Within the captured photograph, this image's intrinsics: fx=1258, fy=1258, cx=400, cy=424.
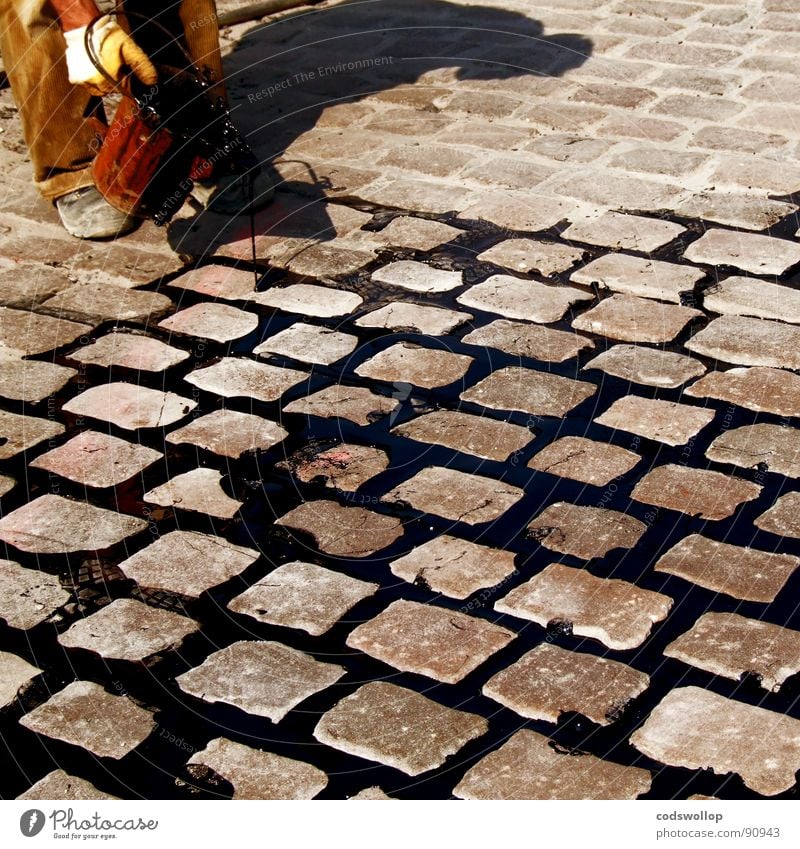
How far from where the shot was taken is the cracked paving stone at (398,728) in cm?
247

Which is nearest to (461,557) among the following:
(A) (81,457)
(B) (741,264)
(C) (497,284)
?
(A) (81,457)

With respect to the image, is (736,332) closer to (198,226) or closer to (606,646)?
(606,646)

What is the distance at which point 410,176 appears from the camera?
5.19 meters

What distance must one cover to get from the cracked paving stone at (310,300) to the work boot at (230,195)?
71cm

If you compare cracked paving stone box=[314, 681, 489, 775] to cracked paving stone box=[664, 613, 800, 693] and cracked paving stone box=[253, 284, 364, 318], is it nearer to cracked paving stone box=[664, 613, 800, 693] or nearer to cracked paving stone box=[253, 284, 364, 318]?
cracked paving stone box=[664, 613, 800, 693]

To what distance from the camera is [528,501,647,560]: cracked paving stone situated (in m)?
2.99

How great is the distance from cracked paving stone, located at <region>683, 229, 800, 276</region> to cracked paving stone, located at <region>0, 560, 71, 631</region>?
247 cm

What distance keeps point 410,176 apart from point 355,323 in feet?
4.17

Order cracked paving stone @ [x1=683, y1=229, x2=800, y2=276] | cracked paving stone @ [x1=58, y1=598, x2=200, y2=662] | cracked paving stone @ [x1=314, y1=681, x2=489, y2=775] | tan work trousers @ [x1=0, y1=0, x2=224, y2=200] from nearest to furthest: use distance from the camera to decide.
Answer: cracked paving stone @ [x1=314, y1=681, x2=489, y2=775]
cracked paving stone @ [x1=58, y1=598, x2=200, y2=662]
cracked paving stone @ [x1=683, y1=229, x2=800, y2=276]
tan work trousers @ [x1=0, y1=0, x2=224, y2=200]

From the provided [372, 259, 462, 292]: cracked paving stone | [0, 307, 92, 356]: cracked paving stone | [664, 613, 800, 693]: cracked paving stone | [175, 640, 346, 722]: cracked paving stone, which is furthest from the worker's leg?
[664, 613, 800, 693]: cracked paving stone

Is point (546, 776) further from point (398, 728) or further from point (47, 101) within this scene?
point (47, 101)

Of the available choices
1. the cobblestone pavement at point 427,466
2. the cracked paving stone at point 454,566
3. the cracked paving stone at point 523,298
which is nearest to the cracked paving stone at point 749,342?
the cobblestone pavement at point 427,466

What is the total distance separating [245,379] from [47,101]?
1.79 meters

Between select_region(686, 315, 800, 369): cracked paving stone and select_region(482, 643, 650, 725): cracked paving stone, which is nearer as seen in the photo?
select_region(482, 643, 650, 725): cracked paving stone
